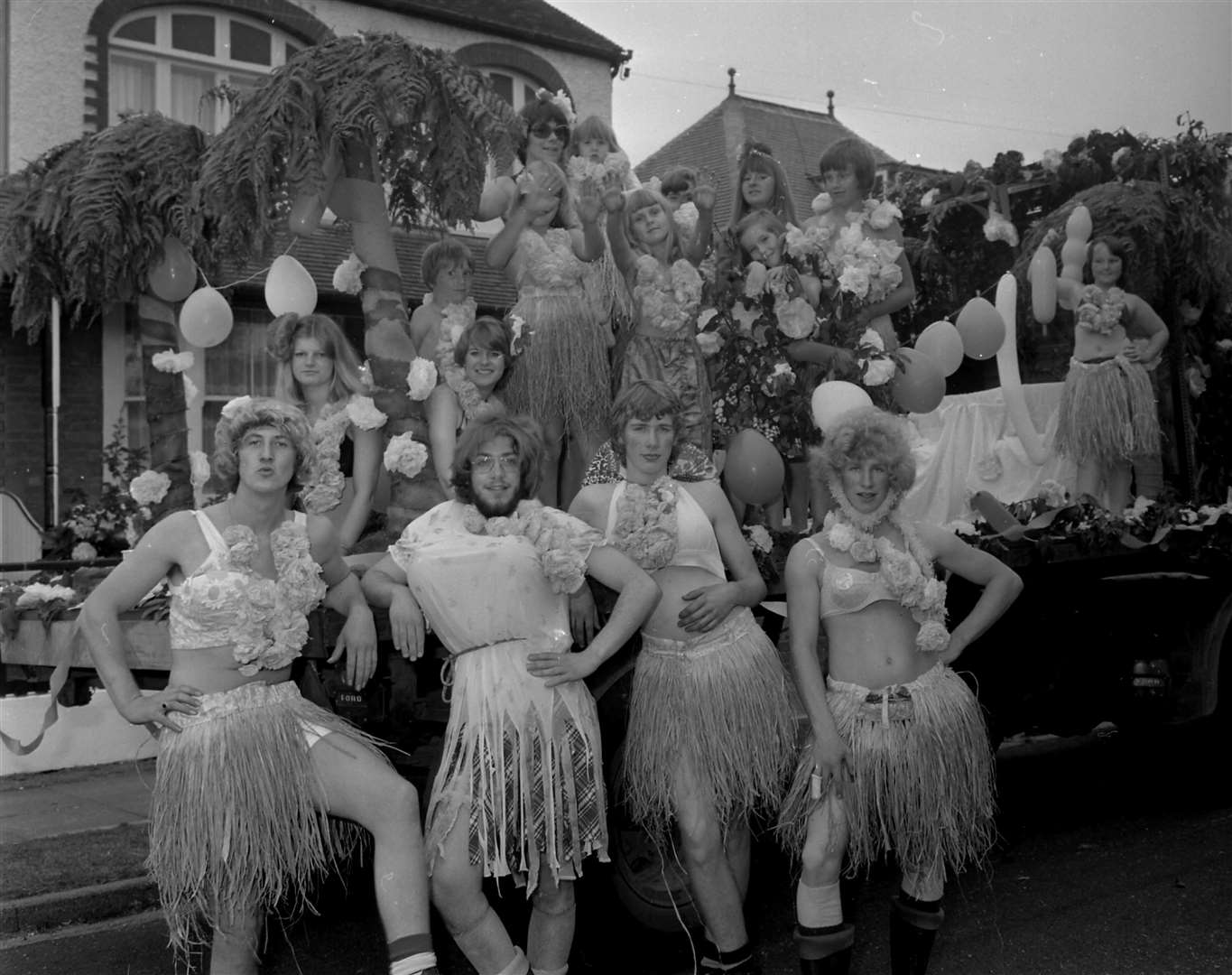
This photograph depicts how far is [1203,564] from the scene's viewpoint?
617 cm

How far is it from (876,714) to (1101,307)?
12.0 ft

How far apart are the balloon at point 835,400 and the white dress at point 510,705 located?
1578 mm

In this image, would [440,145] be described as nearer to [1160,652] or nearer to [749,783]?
[749,783]

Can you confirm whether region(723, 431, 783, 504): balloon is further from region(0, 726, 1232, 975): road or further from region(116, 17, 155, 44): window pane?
region(116, 17, 155, 44): window pane

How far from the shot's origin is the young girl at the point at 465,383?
15.2 ft

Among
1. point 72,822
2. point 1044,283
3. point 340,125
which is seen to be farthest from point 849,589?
point 72,822

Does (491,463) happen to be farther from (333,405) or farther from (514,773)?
(333,405)

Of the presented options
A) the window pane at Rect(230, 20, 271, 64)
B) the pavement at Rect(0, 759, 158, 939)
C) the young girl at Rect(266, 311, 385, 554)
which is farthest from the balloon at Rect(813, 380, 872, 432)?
the window pane at Rect(230, 20, 271, 64)

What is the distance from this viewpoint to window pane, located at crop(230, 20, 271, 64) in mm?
11016

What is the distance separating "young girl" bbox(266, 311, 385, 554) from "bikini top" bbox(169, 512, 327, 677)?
1309mm

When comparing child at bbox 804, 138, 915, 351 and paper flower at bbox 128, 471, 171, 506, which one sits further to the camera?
child at bbox 804, 138, 915, 351

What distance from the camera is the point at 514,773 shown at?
A: 3.45 m

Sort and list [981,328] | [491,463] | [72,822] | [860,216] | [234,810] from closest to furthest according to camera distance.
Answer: [234,810] < [491,463] < [860,216] < [981,328] < [72,822]

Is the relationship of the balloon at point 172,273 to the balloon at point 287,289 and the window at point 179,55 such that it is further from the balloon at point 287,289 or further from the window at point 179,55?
the window at point 179,55
